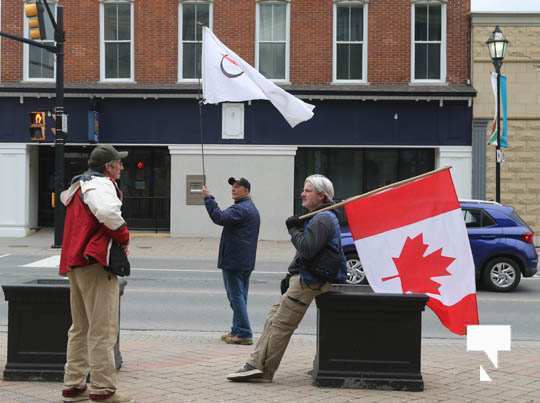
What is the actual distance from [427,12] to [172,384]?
1985cm

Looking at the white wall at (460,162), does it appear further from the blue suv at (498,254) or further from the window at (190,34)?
the blue suv at (498,254)

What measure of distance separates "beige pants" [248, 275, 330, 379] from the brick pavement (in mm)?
203

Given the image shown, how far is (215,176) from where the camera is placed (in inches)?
940

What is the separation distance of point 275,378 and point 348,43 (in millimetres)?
18556

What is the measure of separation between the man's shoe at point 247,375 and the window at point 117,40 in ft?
62.1

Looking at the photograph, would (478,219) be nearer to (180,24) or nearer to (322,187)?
(322,187)

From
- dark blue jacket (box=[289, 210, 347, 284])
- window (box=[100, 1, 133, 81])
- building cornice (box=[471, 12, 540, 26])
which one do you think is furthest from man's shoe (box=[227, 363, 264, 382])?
building cornice (box=[471, 12, 540, 26])

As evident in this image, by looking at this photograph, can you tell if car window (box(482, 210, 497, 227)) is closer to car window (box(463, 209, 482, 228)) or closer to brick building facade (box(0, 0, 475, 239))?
car window (box(463, 209, 482, 228))

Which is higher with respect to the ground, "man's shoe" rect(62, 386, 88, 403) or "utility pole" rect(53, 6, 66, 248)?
"utility pole" rect(53, 6, 66, 248)

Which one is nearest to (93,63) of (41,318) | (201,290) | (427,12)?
(427,12)

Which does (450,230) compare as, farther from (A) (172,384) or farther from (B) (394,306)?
(A) (172,384)

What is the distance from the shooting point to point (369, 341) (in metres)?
6.27

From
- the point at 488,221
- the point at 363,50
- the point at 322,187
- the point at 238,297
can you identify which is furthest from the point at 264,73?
A: the point at 322,187

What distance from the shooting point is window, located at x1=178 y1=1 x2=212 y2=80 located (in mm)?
23969
